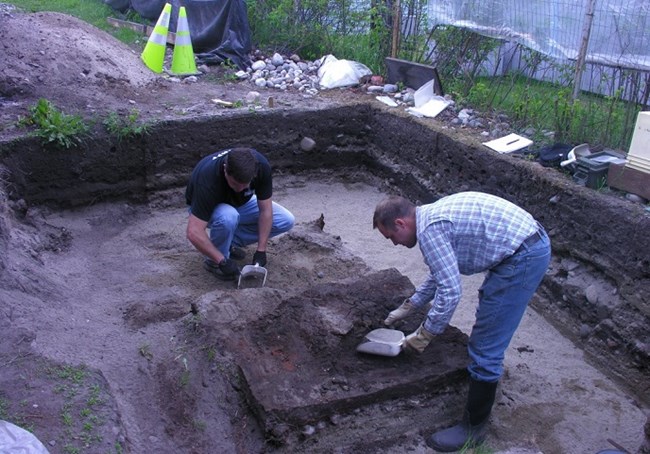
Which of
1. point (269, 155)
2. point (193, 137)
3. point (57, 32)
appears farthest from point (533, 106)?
point (57, 32)

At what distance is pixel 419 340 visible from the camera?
3459 millimetres

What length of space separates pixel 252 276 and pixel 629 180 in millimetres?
2954

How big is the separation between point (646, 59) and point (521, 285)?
13.2 ft

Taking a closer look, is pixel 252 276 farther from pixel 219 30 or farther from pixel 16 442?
pixel 219 30

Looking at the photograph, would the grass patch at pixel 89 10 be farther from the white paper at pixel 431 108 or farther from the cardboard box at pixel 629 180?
the cardboard box at pixel 629 180

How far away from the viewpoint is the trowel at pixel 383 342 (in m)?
3.71

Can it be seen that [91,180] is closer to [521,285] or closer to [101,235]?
[101,235]

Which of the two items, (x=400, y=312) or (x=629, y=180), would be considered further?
(x=629, y=180)

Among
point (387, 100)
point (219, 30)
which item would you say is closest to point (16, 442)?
point (387, 100)

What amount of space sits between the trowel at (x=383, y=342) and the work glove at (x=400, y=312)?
0.06 meters

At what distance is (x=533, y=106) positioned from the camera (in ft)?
21.6

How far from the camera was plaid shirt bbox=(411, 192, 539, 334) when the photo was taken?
3.10m

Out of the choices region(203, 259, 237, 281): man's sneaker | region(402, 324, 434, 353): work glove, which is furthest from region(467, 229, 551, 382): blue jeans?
region(203, 259, 237, 281): man's sneaker

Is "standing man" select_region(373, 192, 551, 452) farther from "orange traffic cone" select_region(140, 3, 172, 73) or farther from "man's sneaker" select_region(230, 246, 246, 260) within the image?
"orange traffic cone" select_region(140, 3, 172, 73)
